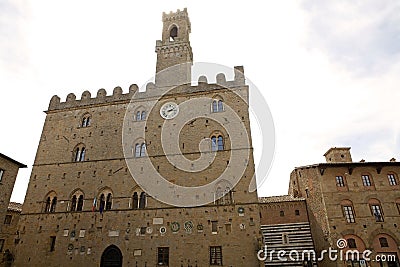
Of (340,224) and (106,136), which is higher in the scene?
(106,136)

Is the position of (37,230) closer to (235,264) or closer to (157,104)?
(157,104)

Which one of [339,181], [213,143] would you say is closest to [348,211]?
[339,181]

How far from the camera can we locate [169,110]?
69.9 feet

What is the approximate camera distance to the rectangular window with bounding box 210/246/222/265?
16.1m

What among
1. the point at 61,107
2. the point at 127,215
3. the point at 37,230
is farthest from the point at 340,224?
the point at 61,107

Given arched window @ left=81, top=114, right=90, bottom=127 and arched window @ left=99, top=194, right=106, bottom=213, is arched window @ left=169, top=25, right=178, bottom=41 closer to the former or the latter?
arched window @ left=81, top=114, right=90, bottom=127

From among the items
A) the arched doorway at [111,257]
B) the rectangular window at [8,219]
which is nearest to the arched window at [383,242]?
the arched doorway at [111,257]

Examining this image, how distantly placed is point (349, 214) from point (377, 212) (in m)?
2.02

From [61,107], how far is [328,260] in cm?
2380

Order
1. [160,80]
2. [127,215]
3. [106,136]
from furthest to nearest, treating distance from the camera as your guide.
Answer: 1. [160,80]
2. [106,136]
3. [127,215]

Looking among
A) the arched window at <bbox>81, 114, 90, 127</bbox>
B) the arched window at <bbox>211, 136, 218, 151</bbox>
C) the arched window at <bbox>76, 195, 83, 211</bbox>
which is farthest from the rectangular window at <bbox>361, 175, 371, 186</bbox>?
the arched window at <bbox>81, 114, 90, 127</bbox>

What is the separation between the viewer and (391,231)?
19.8 meters

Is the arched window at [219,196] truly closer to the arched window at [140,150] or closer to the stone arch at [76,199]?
the arched window at [140,150]

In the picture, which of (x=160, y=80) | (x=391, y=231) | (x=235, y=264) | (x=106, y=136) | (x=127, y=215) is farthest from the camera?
(x=160, y=80)
